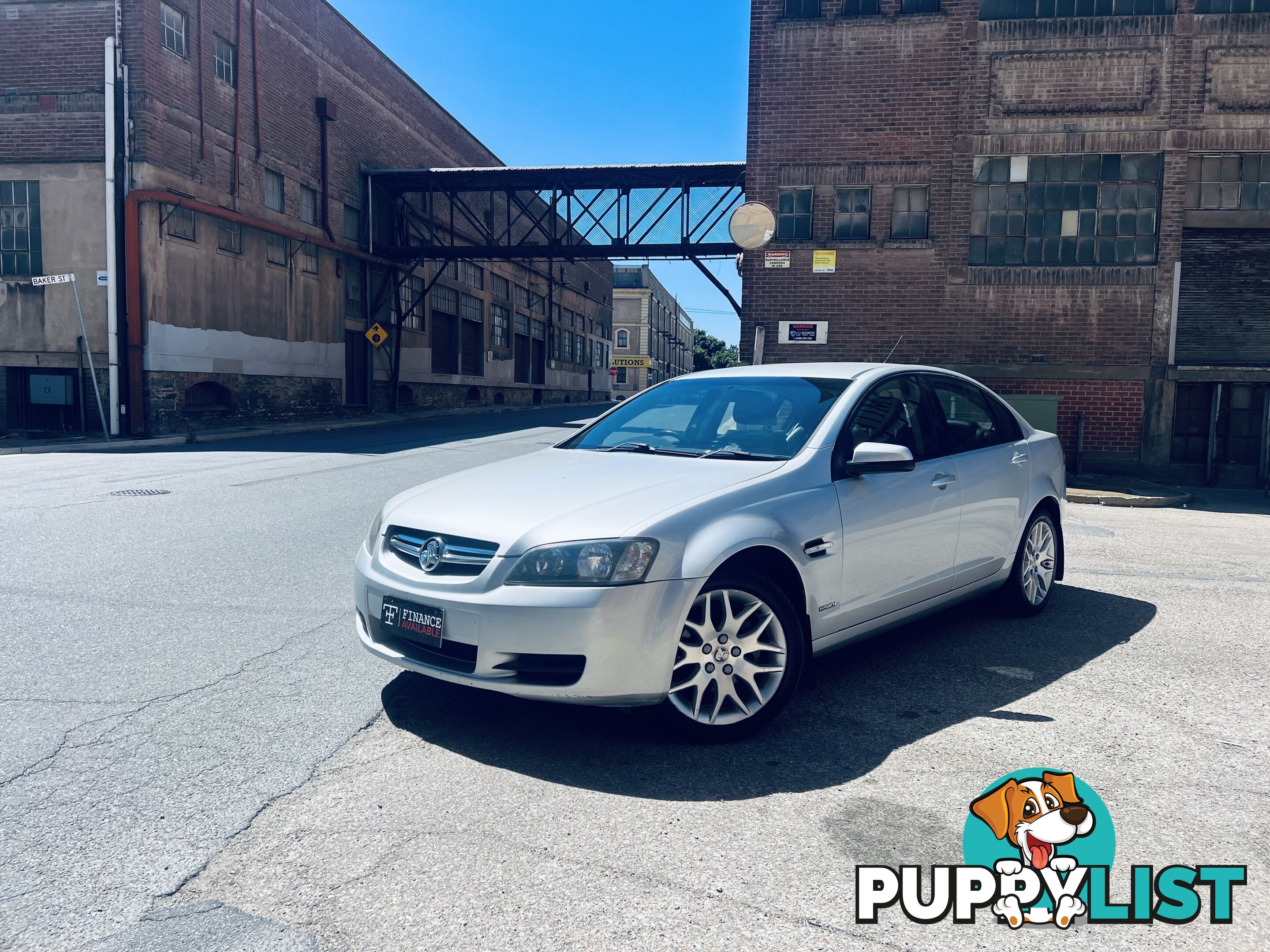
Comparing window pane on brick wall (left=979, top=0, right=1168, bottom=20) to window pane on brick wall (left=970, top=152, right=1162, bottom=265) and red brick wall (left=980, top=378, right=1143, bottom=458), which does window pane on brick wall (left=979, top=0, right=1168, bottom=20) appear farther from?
red brick wall (left=980, top=378, right=1143, bottom=458)

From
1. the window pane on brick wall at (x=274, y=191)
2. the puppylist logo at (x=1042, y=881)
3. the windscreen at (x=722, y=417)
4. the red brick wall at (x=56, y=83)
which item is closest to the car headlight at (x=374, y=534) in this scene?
the windscreen at (x=722, y=417)

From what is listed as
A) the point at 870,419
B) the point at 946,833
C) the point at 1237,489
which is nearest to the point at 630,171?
the point at 1237,489

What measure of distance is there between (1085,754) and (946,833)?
981mm

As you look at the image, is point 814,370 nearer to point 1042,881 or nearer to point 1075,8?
point 1042,881

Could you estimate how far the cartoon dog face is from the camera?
2791mm

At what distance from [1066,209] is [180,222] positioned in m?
17.7

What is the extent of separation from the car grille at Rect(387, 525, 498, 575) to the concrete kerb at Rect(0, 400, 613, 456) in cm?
1583

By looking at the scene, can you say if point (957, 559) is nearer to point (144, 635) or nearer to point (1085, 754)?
point (1085, 754)

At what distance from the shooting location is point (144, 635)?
4.86 metres

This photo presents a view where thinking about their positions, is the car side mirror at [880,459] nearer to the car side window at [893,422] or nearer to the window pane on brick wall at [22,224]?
the car side window at [893,422]

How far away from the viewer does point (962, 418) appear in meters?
5.24

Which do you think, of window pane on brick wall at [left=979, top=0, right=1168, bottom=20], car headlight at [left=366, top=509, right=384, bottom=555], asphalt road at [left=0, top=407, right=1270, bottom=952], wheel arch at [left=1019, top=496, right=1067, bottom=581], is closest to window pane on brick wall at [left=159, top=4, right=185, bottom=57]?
window pane on brick wall at [left=979, top=0, right=1168, bottom=20]

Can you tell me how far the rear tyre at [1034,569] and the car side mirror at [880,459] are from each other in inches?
71.9

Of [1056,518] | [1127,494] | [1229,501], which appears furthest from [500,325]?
[1056,518]
